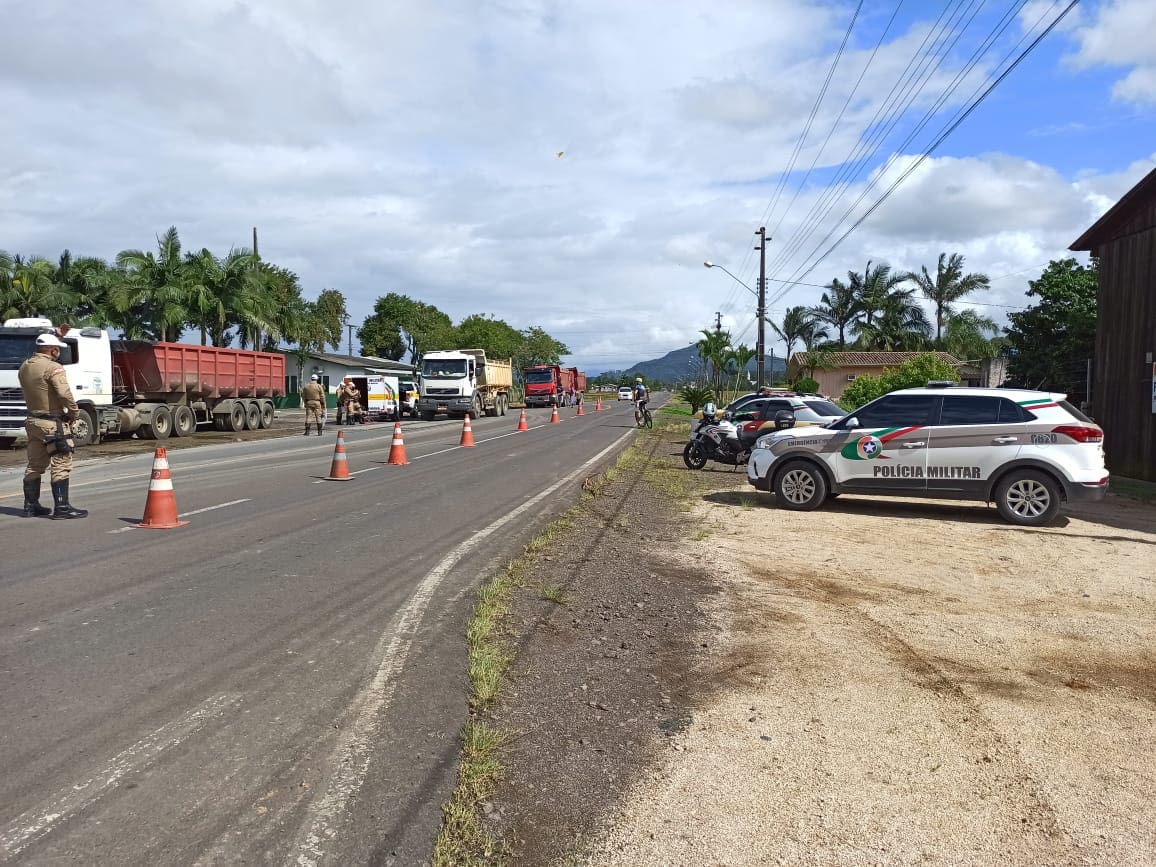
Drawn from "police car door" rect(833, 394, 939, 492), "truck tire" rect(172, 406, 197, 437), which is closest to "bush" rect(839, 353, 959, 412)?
"police car door" rect(833, 394, 939, 492)

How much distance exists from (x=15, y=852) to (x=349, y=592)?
3.70 metres

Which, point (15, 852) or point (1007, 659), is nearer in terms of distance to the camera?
point (15, 852)

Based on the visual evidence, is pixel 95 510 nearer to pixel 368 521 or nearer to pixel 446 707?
pixel 368 521

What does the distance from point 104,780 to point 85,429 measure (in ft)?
70.7

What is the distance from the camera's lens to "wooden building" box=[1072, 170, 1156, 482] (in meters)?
16.3

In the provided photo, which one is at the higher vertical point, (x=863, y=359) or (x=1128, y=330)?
(x=863, y=359)

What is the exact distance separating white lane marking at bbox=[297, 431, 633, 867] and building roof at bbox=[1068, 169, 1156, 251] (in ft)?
50.3

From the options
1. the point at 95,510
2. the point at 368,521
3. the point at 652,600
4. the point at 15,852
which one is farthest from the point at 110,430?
the point at 15,852

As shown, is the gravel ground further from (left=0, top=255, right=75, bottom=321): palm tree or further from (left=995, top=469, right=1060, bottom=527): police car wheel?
(left=0, top=255, right=75, bottom=321): palm tree

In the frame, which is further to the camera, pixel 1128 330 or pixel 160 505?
pixel 1128 330

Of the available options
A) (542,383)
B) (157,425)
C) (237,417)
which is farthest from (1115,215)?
(542,383)

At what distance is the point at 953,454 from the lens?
1088 cm

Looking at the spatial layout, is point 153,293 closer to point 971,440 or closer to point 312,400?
point 312,400

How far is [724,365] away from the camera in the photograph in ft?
153
